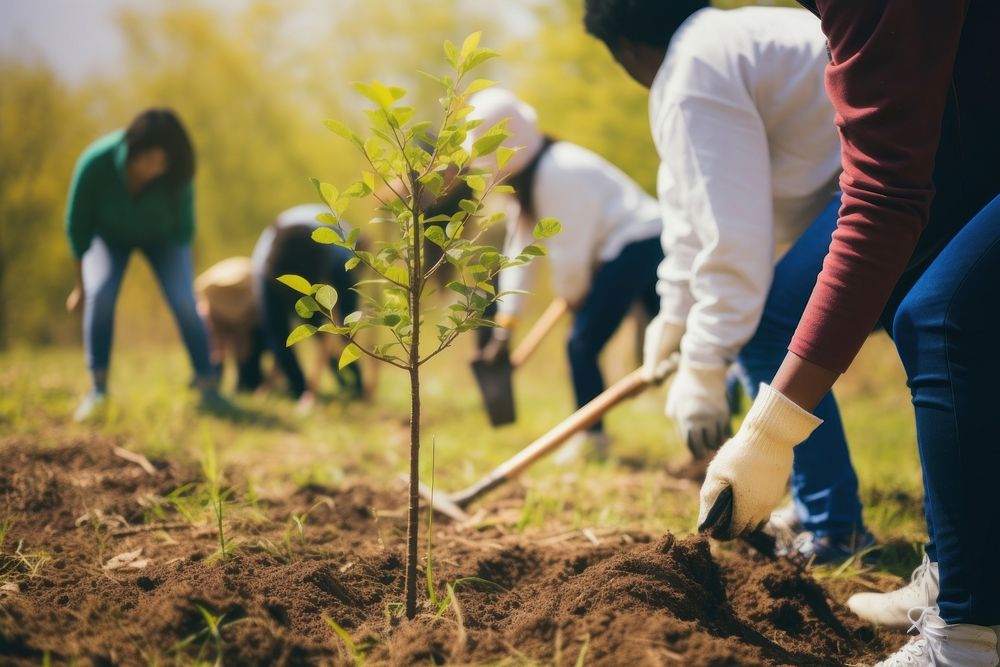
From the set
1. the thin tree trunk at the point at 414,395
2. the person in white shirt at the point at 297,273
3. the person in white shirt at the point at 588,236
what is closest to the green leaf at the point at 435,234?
the thin tree trunk at the point at 414,395

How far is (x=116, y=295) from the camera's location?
14.7 ft

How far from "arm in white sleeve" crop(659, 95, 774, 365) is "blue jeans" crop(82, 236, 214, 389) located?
136 inches

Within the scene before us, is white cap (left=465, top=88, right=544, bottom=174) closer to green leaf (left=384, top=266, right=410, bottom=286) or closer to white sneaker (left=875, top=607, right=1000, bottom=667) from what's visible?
green leaf (left=384, top=266, right=410, bottom=286)

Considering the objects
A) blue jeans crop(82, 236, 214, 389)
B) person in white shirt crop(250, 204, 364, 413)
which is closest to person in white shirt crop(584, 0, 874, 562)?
blue jeans crop(82, 236, 214, 389)

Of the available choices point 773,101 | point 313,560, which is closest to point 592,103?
point 773,101

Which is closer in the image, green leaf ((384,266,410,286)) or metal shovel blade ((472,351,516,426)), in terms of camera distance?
green leaf ((384,266,410,286))

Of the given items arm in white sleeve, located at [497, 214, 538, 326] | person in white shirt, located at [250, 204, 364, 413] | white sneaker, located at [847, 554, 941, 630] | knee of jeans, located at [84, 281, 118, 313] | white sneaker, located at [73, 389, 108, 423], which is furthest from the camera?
person in white shirt, located at [250, 204, 364, 413]

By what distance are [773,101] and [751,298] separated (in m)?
0.56

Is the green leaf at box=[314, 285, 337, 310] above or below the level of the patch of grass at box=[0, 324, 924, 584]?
above

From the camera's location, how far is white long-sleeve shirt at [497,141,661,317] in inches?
155

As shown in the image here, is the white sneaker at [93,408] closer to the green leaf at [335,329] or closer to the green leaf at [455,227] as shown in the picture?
the green leaf at [335,329]

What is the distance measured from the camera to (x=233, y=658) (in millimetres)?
1369

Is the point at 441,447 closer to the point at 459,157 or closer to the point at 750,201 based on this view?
the point at 750,201

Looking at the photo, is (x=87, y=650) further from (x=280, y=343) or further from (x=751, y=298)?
(x=280, y=343)
